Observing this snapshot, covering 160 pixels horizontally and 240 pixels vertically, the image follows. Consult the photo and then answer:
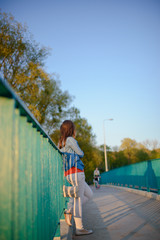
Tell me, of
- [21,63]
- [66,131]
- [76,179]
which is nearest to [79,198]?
[76,179]

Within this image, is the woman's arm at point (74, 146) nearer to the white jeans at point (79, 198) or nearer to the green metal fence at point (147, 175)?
the white jeans at point (79, 198)

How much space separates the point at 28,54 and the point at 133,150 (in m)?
67.3

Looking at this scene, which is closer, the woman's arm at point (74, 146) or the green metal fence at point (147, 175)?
the woman's arm at point (74, 146)

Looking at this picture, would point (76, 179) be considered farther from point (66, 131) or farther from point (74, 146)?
point (66, 131)

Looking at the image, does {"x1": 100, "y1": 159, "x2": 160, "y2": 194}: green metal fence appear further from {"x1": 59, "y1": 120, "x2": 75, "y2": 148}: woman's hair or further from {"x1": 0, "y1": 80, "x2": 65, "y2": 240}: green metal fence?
{"x1": 0, "y1": 80, "x2": 65, "y2": 240}: green metal fence

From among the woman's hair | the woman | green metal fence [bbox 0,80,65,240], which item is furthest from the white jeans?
green metal fence [bbox 0,80,65,240]

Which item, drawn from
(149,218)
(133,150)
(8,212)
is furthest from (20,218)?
(133,150)

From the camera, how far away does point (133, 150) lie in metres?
80.9

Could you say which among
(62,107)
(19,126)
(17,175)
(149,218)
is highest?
(62,107)

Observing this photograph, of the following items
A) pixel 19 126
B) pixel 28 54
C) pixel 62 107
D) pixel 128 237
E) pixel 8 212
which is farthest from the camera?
pixel 62 107

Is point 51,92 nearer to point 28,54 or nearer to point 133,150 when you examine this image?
point 28,54

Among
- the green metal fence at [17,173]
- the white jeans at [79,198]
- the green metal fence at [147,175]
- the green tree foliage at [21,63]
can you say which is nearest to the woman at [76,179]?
the white jeans at [79,198]

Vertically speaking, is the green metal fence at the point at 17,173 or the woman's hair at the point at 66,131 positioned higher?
the woman's hair at the point at 66,131

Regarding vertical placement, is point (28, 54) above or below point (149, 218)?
above
